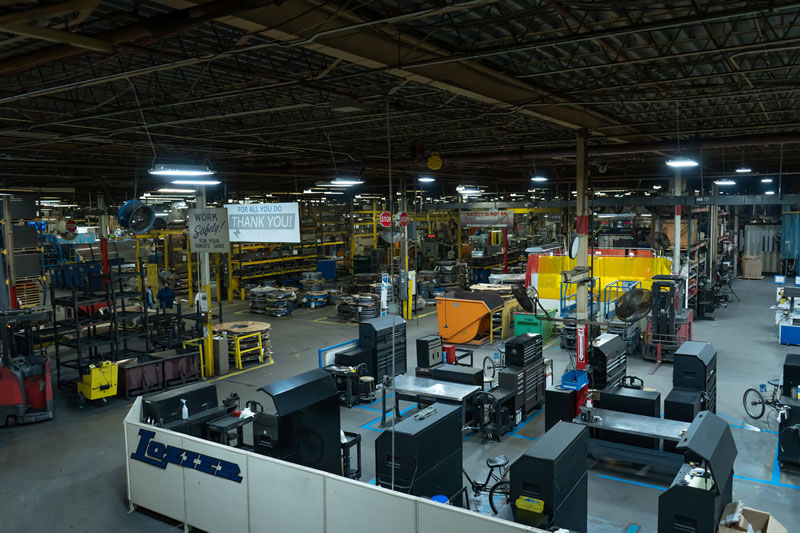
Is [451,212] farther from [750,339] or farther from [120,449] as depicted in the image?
[120,449]

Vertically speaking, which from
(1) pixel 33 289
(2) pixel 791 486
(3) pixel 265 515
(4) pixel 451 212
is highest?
(4) pixel 451 212

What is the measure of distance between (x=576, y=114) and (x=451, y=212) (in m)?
26.5

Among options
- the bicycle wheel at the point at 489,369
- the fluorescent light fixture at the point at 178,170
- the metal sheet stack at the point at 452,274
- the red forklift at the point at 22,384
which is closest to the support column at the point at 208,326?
the fluorescent light fixture at the point at 178,170

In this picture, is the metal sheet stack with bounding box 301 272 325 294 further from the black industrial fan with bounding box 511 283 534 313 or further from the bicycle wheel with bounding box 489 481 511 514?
the bicycle wheel with bounding box 489 481 511 514

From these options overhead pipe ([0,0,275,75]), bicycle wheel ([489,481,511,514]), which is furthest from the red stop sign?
overhead pipe ([0,0,275,75])

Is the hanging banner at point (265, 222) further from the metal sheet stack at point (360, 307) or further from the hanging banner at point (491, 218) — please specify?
the hanging banner at point (491, 218)

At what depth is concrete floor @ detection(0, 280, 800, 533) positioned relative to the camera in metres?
7.64

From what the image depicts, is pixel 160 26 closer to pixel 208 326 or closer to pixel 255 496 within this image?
pixel 255 496

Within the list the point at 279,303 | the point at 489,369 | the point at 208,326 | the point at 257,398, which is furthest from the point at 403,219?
the point at 257,398

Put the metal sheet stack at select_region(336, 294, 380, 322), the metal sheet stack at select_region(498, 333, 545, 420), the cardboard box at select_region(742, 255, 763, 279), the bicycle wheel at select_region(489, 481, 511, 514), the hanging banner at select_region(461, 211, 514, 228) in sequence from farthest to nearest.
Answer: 1. the cardboard box at select_region(742, 255, 763, 279)
2. the hanging banner at select_region(461, 211, 514, 228)
3. the metal sheet stack at select_region(336, 294, 380, 322)
4. the metal sheet stack at select_region(498, 333, 545, 420)
5. the bicycle wheel at select_region(489, 481, 511, 514)

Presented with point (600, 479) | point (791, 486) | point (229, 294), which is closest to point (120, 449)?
point (600, 479)

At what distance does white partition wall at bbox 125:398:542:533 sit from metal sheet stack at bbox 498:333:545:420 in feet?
17.5

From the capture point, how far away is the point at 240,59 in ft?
27.0

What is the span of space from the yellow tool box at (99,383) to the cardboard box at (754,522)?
37.8 ft
